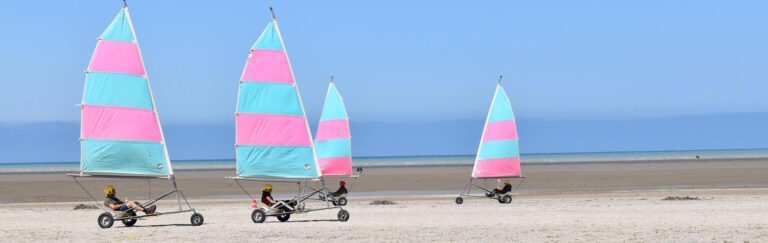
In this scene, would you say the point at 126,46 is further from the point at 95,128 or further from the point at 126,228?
the point at 126,228

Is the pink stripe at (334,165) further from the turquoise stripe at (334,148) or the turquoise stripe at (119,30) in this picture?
the turquoise stripe at (119,30)

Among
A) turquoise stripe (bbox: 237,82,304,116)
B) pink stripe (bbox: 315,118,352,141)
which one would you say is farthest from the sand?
pink stripe (bbox: 315,118,352,141)

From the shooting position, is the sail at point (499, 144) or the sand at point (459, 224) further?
the sail at point (499, 144)

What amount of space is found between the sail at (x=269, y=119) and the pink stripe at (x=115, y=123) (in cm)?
254

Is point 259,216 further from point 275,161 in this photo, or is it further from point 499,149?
point 499,149

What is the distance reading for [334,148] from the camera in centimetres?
4719

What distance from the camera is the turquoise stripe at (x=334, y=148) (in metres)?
47.1

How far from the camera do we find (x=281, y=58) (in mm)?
29469

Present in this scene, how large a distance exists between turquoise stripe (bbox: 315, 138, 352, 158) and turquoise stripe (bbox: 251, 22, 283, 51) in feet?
58.9

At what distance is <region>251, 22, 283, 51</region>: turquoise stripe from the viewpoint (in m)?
29.3

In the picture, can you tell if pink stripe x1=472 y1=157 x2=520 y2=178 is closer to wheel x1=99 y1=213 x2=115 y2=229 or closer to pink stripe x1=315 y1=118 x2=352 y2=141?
pink stripe x1=315 y1=118 x2=352 y2=141

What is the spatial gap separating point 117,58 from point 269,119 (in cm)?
409

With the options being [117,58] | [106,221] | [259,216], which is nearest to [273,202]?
[259,216]

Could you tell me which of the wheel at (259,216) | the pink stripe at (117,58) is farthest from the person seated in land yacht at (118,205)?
the pink stripe at (117,58)
